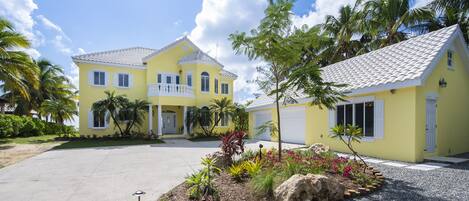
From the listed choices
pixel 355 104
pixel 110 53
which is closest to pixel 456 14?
pixel 355 104

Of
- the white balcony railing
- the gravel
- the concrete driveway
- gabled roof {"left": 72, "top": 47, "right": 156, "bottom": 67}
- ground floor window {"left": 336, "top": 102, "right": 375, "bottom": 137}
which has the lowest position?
the concrete driveway

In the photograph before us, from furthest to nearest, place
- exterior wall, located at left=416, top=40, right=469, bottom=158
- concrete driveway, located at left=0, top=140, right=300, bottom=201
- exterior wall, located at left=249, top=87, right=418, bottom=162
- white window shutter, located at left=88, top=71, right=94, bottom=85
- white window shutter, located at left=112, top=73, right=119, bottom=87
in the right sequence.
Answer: white window shutter, located at left=112, top=73, right=119, bottom=87
white window shutter, located at left=88, top=71, right=94, bottom=85
exterior wall, located at left=416, top=40, right=469, bottom=158
exterior wall, located at left=249, top=87, right=418, bottom=162
concrete driveway, located at left=0, top=140, right=300, bottom=201

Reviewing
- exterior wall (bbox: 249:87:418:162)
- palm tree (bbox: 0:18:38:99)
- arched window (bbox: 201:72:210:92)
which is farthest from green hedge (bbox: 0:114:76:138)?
exterior wall (bbox: 249:87:418:162)

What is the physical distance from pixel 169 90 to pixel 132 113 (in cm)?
364

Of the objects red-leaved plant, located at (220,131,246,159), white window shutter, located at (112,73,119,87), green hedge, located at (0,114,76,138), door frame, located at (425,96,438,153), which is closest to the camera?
red-leaved plant, located at (220,131,246,159)

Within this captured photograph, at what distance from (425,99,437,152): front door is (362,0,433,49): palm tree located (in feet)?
37.7

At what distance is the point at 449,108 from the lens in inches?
410

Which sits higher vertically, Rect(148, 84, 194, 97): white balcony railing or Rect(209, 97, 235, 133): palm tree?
Rect(148, 84, 194, 97): white balcony railing

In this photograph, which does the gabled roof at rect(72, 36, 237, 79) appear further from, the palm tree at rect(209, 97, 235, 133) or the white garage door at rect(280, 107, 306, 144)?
the white garage door at rect(280, 107, 306, 144)

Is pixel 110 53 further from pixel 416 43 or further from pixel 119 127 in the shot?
pixel 416 43

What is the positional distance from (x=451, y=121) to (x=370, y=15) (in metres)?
13.4

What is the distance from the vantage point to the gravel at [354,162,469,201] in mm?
5176

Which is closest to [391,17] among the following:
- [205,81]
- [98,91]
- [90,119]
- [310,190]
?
[205,81]

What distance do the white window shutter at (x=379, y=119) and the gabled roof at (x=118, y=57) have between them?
18.9m
